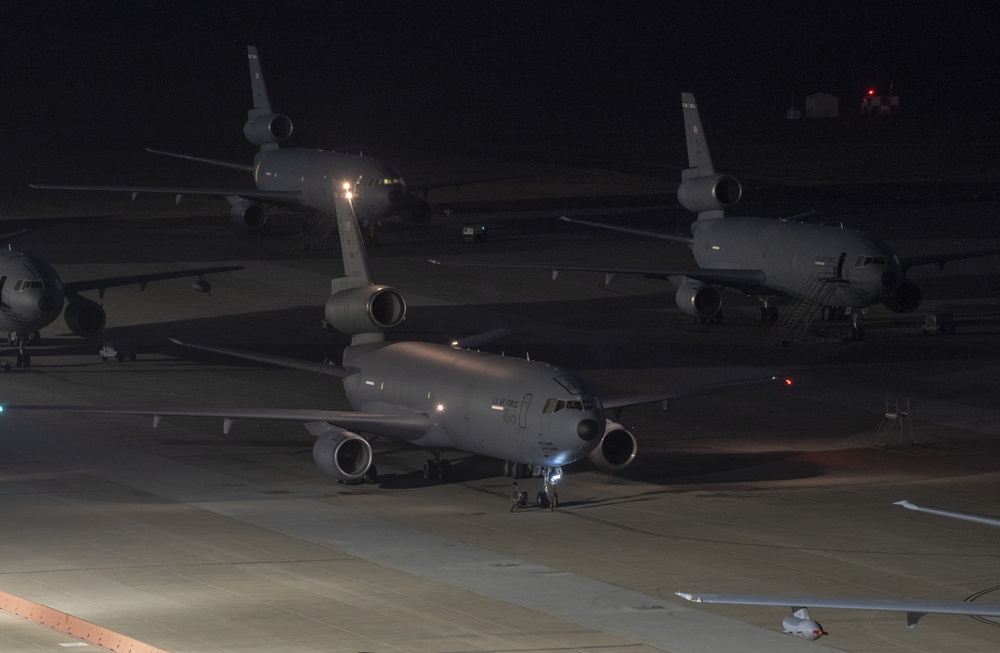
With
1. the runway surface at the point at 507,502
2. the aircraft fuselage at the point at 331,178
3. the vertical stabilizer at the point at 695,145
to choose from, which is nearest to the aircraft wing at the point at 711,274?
the runway surface at the point at 507,502

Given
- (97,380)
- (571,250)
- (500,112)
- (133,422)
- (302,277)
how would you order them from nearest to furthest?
(133,422) → (97,380) → (302,277) → (571,250) → (500,112)

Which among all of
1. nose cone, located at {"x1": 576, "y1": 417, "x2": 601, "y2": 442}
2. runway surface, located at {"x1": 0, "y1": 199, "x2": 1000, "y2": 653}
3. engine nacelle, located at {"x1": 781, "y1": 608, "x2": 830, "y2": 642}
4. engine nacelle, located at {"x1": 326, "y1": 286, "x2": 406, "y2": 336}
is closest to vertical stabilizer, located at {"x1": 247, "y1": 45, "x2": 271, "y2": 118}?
runway surface, located at {"x1": 0, "y1": 199, "x2": 1000, "y2": 653}

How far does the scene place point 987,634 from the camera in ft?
108

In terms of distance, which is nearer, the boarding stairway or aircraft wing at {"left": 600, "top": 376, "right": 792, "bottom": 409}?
aircraft wing at {"left": 600, "top": 376, "right": 792, "bottom": 409}

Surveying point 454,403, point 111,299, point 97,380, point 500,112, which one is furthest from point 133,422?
point 500,112

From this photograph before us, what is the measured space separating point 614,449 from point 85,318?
28.2 metres

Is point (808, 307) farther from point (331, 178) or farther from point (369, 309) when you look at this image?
point (331, 178)

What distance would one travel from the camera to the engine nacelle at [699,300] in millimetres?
72125

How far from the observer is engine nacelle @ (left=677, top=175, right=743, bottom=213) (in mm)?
77000

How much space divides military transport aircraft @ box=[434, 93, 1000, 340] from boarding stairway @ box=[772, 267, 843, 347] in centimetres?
4

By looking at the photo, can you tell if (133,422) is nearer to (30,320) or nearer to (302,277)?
(30,320)

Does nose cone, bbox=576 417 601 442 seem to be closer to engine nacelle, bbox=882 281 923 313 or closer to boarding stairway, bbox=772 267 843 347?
boarding stairway, bbox=772 267 843 347

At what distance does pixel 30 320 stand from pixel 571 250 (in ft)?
122

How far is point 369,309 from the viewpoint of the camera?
4994 cm
